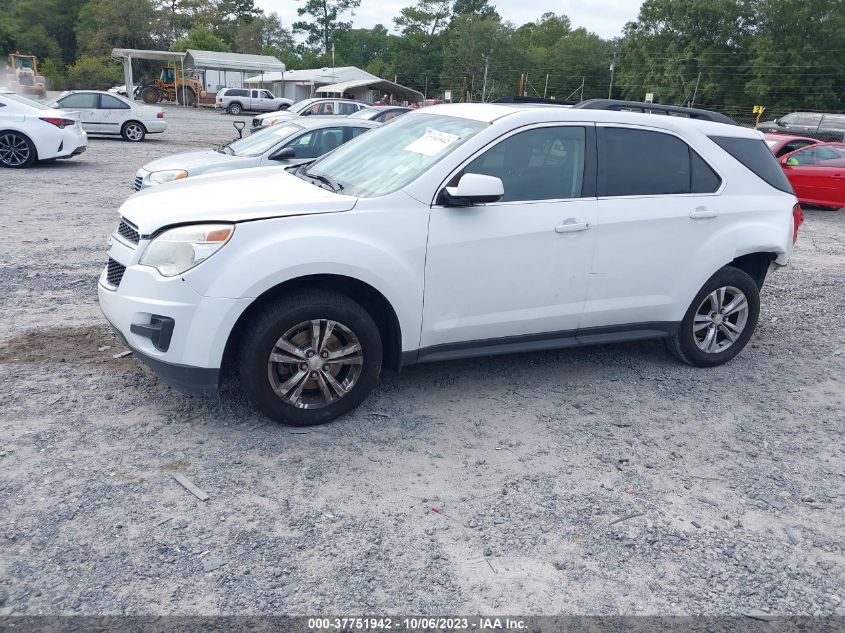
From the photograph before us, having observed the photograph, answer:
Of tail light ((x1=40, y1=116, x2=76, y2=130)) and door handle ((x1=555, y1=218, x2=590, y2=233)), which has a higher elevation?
door handle ((x1=555, y1=218, x2=590, y2=233))

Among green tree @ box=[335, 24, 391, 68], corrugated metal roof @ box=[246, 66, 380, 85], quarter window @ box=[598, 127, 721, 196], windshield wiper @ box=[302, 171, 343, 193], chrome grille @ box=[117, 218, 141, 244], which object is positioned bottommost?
chrome grille @ box=[117, 218, 141, 244]

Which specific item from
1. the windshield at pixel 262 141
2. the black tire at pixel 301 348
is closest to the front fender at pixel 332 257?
the black tire at pixel 301 348

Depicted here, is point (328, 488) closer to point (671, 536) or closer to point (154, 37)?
point (671, 536)

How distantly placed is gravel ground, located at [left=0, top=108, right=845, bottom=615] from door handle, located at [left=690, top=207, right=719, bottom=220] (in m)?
1.16

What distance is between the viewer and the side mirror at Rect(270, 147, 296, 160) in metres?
9.33


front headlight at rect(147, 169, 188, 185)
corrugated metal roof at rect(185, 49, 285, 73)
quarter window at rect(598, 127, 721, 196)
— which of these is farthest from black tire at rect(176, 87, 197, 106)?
quarter window at rect(598, 127, 721, 196)

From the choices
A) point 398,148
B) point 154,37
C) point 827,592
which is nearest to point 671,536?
point 827,592

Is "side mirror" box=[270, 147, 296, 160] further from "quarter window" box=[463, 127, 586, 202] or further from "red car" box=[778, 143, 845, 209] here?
"red car" box=[778, 143, 845, 209]

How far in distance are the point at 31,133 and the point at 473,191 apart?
42.5ft

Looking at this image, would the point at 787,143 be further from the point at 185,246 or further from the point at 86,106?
the point at 86,106

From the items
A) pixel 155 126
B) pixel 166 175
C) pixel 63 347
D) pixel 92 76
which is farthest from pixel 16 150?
pixel 92 76

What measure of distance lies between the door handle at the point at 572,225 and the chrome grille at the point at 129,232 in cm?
247

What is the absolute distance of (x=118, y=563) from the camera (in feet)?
9.78

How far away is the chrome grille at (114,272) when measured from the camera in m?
4.18
